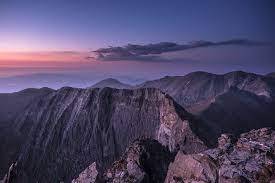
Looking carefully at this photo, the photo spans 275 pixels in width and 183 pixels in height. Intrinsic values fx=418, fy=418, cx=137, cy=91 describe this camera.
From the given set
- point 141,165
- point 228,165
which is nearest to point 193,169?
point 228,165

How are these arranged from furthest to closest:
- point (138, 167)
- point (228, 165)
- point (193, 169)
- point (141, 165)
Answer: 1. point (141, 165)
2. point (138, 167)
3. point (193, 169)
4. point (228, 165)

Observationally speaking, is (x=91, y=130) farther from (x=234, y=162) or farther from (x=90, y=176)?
(x=234, y=162)

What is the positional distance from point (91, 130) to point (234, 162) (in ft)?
414

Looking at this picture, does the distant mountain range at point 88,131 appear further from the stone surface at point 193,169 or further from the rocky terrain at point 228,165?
the stone surface at point 193,169

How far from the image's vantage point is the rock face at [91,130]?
158 meters

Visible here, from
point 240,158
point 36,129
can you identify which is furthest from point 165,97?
point 240,158

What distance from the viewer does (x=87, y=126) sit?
171750 mm

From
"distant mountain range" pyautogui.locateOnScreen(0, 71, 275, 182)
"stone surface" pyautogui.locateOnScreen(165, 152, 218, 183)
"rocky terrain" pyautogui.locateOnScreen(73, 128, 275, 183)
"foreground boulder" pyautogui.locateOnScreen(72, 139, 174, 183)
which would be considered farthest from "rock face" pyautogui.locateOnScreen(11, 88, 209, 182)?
"stone surface" pyautogui.locateOnScreen(165, 152, 218, 183)

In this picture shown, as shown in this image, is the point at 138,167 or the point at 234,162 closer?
the point at 234,162

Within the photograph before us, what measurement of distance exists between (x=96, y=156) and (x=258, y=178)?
123795 mm

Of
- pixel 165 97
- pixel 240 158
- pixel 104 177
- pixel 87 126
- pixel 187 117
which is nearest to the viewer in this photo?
pixel 240 158

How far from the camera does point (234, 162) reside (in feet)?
161

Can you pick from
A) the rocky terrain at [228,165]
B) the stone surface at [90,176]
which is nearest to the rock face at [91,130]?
the stone surface at [90,176]

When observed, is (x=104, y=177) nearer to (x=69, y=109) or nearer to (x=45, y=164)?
(x=45, y=164)
